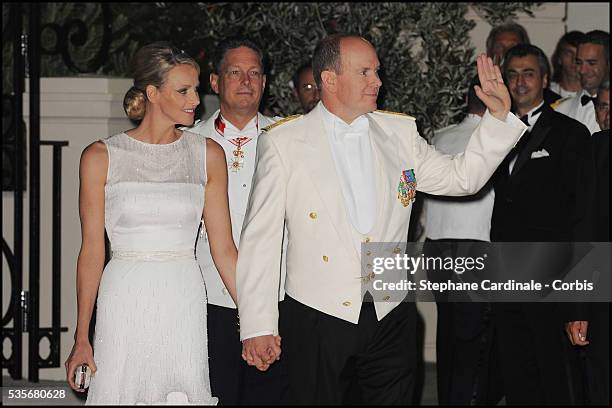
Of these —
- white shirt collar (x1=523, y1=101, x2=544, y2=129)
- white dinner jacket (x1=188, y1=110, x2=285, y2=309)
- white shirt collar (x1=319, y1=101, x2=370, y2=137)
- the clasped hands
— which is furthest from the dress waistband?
white shirt collar (x1=523, y1=101, x2=544, y2=129)

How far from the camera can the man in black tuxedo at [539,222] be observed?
23.7ft

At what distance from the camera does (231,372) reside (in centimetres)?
Answer: 671

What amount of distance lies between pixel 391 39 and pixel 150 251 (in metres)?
4.59

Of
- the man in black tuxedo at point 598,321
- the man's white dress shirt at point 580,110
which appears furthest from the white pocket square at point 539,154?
the man's white dress shirt at point 580,110

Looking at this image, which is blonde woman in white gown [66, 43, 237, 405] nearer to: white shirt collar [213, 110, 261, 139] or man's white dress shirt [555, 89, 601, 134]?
white shirt collar [213, 110, 261, 139]

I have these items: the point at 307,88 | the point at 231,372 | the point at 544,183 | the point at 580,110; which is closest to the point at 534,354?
the point at 544,183

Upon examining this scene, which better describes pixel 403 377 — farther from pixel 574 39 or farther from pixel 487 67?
pixel 574 39

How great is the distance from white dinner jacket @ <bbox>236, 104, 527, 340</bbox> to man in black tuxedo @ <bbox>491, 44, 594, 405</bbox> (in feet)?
A: 5.18

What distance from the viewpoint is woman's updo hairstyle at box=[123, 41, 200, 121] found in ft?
18.8

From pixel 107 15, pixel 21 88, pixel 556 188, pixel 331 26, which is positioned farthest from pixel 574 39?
pixel 21 88

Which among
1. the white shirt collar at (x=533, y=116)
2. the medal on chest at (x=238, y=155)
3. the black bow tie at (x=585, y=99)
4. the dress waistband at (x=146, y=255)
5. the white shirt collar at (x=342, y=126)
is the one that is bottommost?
the dress waistband at (x=146, y=255)

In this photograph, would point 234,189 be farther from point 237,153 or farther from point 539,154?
point 539,154

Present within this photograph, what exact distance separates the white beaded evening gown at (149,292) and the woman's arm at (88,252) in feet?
0.18

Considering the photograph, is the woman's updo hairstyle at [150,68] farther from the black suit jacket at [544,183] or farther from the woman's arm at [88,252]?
the black suit jacket at [544,183]
